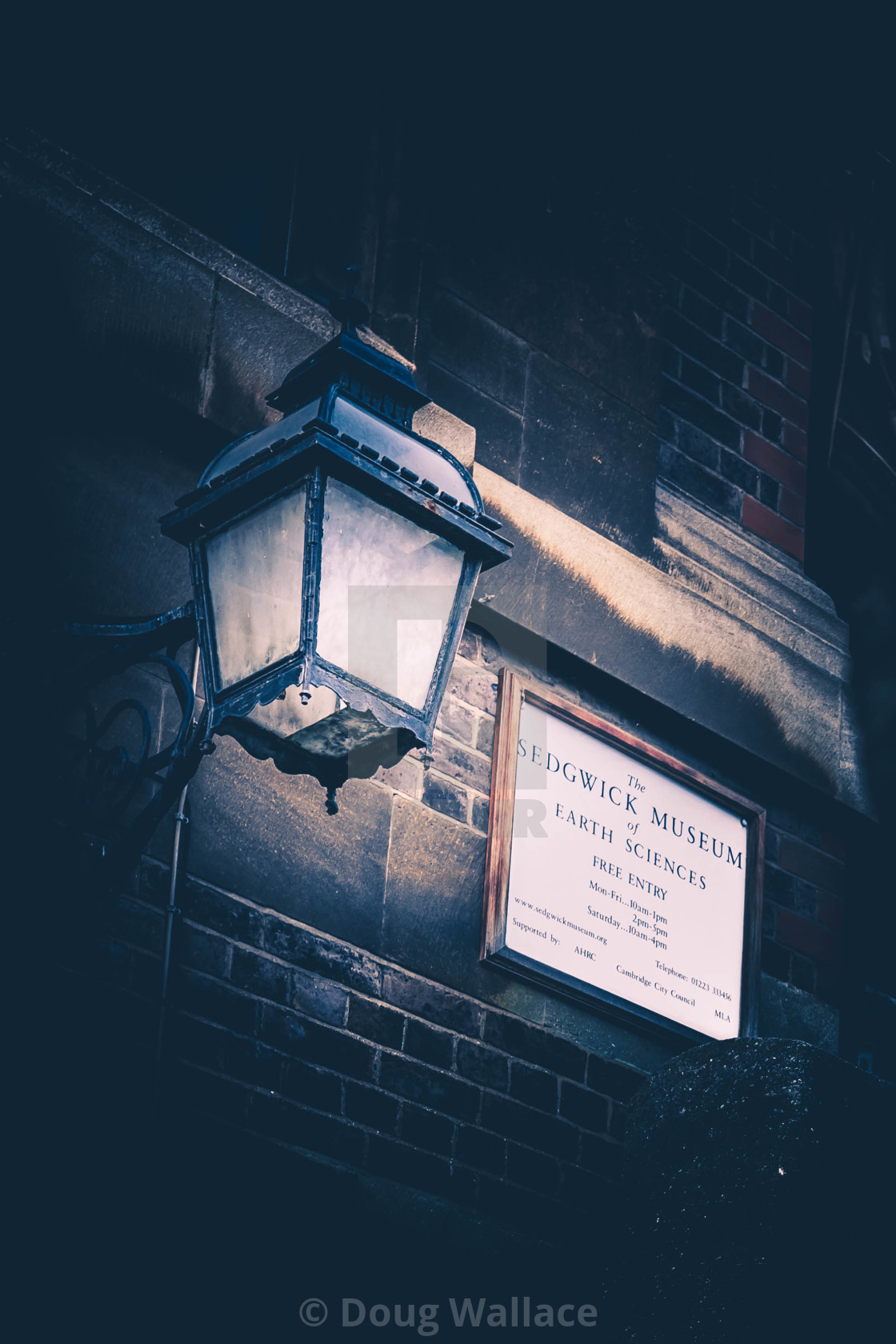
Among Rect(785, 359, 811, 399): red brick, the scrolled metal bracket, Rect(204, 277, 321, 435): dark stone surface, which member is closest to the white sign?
Rect(204, 277, 321, 435): dark stone surface

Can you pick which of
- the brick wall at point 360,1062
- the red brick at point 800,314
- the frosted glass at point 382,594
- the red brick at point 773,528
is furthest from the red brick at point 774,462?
the frosted glass at point 382,594

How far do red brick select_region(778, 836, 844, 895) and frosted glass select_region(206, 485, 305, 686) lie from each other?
2.70 m

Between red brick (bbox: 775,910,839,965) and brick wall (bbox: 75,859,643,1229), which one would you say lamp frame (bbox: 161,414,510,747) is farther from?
red brick (bbox: 775,910,839,965)

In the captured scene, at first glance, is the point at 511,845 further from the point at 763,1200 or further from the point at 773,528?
the point at 773,528

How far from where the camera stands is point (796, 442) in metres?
5.93

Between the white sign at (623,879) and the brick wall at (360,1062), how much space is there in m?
0.26

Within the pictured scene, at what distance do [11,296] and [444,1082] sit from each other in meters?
1.98

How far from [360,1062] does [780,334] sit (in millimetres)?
3364

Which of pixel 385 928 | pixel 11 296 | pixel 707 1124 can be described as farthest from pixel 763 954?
pixel 11 296

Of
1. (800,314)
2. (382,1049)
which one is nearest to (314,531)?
(382,1049)

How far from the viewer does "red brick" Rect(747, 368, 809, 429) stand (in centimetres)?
583

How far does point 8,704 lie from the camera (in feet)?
10.5

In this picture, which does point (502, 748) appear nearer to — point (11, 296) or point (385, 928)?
point (385, 928)

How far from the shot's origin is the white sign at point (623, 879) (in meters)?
4.32
